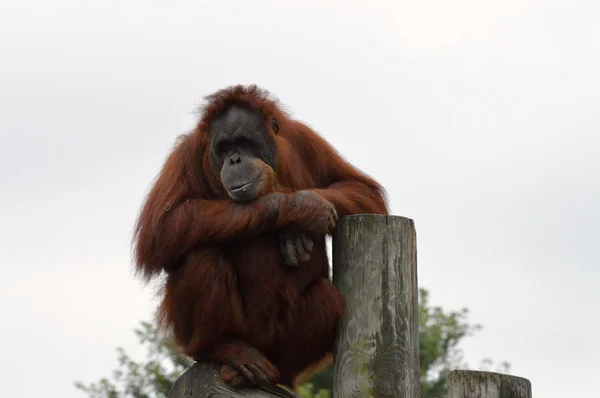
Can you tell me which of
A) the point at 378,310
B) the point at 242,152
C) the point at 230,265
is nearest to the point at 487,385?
the point at 378,310

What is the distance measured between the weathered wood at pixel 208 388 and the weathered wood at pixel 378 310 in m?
0.35

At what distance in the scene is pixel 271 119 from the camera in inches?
274

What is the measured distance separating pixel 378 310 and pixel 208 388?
945 millimetres

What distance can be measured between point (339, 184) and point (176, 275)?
3.94 ft

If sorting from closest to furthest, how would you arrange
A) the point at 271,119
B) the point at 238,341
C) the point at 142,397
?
the point at 238,341 < the point at 271,119 < the point at 142,397

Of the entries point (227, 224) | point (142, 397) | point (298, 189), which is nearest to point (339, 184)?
point (298, 189)

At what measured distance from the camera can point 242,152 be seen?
6.73 meters

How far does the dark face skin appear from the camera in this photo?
6.54 metres

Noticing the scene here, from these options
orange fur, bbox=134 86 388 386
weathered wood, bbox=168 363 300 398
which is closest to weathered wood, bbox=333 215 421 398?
orange fur, bbox=134 86 388 386

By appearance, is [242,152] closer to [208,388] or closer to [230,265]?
[230,265]

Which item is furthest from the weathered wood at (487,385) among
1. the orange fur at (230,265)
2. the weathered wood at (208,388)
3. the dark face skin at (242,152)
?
the dark face skin at (242,152)

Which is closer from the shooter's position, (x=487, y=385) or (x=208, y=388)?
(x=208, y=388)

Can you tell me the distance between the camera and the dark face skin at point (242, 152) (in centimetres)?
654

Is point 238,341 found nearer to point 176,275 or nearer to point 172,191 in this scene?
point 176,275
